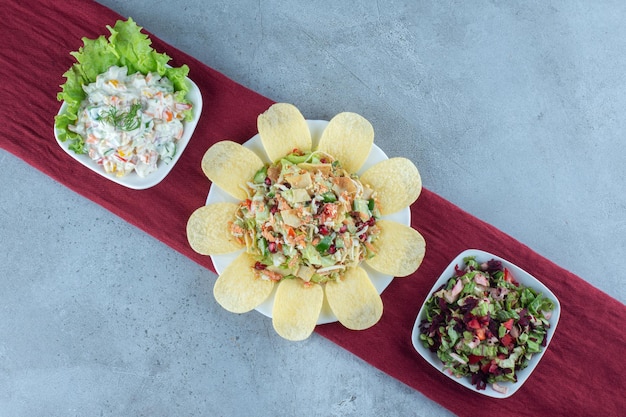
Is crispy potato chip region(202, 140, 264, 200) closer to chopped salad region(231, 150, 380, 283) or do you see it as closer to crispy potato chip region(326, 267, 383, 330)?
chopped salad region(231, 150, 380, 283)

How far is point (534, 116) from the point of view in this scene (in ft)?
11.8

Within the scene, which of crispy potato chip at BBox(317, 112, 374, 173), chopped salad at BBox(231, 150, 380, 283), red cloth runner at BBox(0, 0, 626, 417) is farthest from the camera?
red cloth runner at BBox(0, 0, 626, 417)

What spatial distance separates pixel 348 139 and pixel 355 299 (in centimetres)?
89

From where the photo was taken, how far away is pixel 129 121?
2955 millimetres

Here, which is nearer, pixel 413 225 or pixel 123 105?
pixel 123 105

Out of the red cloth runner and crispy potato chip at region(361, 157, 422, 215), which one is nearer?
crispy potato chip at region(361, 157, 422, 215)

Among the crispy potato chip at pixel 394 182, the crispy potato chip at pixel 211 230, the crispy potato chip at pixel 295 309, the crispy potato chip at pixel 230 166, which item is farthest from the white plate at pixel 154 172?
the crispy potato chip at pixel 394 182

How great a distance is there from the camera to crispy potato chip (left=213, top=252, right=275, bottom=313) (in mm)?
3000

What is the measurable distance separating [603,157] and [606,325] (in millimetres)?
1087

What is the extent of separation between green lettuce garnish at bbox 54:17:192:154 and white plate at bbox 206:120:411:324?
438mm

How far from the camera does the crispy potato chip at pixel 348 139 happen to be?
302cm

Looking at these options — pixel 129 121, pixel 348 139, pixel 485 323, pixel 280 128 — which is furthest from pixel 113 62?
pixel 485 323

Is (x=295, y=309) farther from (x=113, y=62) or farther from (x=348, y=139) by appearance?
(x=113, y=62)

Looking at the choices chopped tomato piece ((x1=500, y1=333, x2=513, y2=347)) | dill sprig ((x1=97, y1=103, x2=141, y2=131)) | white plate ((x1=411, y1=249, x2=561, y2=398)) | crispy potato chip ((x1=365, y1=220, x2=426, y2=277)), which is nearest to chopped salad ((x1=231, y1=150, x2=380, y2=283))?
crispy potato chip ((x1=365, y1=220, x2=426, y2=277))
